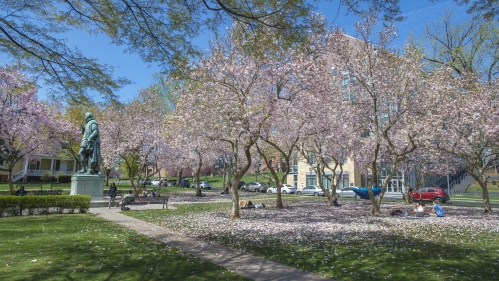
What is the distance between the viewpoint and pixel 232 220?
14.0 m

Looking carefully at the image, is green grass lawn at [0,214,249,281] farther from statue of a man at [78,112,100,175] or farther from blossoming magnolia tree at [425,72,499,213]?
blossoming magnolia tree at [425,72,499,213]

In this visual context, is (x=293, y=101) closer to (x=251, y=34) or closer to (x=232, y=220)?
(x=232, y=220)

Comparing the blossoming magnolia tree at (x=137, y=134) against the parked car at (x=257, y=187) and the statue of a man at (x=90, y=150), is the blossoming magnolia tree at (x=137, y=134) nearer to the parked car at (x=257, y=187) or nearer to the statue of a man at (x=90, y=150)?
the statue of a man at (x=90, y=150)

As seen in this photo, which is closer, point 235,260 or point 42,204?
point 235,260

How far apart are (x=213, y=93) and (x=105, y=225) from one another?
7618 mm

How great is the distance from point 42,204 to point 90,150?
5210mm

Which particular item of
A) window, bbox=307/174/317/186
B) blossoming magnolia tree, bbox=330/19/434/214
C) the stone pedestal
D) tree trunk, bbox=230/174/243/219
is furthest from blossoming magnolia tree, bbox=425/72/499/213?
window, bbox=307/174/317/186

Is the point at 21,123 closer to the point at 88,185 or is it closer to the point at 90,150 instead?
the point at 90,150

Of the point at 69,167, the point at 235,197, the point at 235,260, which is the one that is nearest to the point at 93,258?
the point at 235,260

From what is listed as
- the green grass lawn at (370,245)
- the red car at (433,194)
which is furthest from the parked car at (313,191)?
the green grass lawn at (370,245)

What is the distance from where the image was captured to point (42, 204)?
15867 millimetres

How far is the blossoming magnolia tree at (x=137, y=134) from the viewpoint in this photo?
2656 cm

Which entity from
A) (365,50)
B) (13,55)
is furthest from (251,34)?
(365,50)

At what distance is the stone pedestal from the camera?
1942 cm
